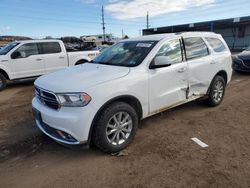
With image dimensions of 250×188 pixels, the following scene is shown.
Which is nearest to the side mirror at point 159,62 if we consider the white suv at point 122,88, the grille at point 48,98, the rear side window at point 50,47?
the white suv at point 122,88

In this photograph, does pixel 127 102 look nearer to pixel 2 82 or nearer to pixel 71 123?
pixel 71 123

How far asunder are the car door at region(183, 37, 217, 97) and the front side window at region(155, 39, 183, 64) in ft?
0.74

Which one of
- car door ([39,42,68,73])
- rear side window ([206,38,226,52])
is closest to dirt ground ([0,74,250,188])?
rear side window ([206,38,226,52])

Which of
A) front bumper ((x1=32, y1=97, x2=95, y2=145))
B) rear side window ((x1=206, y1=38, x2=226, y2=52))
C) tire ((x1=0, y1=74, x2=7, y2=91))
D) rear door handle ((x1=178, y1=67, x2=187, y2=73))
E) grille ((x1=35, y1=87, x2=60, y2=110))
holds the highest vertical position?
rear side window ((x1=206, y1=38, x2=226, y2=52))

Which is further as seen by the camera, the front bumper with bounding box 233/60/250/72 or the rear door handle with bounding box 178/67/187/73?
the front bumper with bounding box 233/60/250/72

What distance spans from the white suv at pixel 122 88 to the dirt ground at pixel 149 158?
1.24ft

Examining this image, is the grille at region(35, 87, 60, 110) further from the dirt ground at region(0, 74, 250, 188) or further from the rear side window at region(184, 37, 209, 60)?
the rear side window at region(184, 37, 209, 60)

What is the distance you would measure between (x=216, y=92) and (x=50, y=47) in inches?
280

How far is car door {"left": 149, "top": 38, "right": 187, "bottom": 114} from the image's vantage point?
3990mm

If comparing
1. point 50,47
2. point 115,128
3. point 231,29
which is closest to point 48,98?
point 115,128

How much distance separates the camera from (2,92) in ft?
27.8

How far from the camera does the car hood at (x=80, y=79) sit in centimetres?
322

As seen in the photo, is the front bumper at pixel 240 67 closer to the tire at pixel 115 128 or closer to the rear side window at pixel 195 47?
the rear side window at pixel 195 47

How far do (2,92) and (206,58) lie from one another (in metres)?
7.28
